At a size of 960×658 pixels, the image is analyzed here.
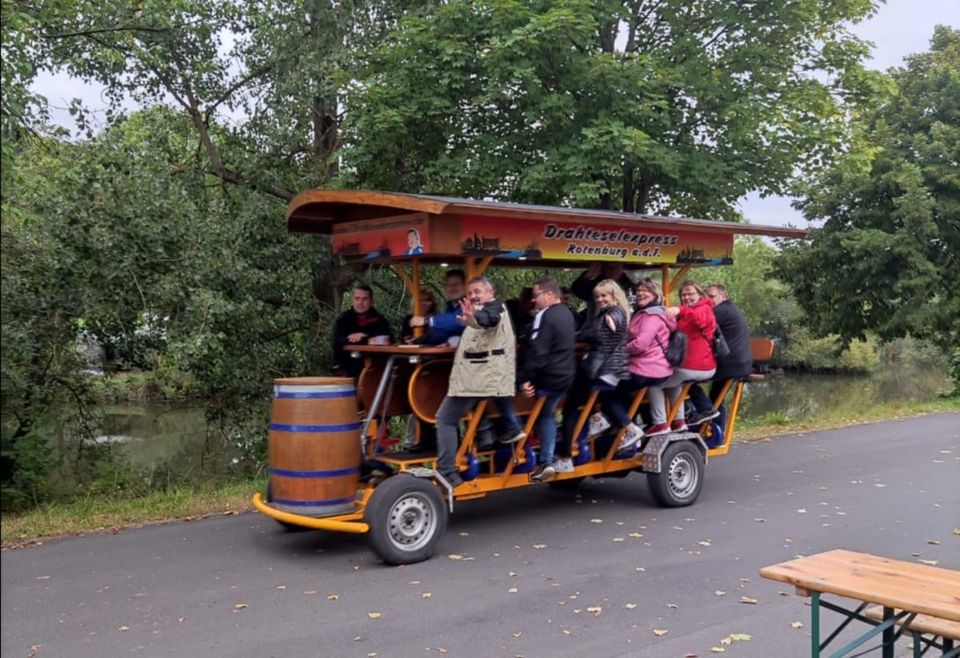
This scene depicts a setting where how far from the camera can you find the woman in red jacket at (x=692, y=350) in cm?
899

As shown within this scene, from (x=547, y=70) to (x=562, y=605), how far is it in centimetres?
869

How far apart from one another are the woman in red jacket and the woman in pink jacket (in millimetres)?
213

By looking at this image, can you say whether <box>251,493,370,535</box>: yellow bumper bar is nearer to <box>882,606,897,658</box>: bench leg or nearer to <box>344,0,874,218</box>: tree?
<box>882,606,897,658</box>: bench leg

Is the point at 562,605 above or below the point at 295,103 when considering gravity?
below

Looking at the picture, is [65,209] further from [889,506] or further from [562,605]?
[889,506]

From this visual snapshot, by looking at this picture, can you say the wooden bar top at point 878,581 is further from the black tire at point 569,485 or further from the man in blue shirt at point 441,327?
the black tire at point 569,485

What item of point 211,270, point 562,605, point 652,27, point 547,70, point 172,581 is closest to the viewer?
point 562,605

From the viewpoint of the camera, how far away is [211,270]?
10.5 m

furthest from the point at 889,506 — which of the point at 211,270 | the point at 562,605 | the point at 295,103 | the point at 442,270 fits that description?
the point at 295,103

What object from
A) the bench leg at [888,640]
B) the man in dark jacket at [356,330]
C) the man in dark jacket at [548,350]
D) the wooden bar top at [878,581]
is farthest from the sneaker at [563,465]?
the bench leg at [888,640]

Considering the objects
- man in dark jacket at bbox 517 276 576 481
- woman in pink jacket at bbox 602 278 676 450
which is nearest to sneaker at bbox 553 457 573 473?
man in dark jacket at bbox 517 276 576 481

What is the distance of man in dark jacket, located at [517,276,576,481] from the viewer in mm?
7852

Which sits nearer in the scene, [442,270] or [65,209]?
[65,209]

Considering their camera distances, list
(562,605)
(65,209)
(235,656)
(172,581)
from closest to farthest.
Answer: (235,656)
(562,605)
(172,581)
(65,209)
